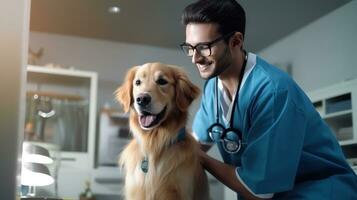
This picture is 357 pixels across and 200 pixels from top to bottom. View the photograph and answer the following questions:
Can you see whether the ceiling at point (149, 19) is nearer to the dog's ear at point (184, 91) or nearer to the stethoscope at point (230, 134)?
the dog's ear at point (184, 91)

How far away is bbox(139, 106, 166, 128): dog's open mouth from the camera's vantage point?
3.71 feet

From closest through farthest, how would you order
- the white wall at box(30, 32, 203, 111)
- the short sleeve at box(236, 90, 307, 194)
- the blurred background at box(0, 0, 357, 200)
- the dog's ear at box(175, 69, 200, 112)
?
1. the short sleeve at box(236, 90, 307, 194)
2. the dog's ear at box(175, 69, 200, 112)
3. the blurred background at box(0, 0, 357, 200)
4. the white wall at box(30, 32, 203, 111)

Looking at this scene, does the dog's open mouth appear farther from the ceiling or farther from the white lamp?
the ceiling

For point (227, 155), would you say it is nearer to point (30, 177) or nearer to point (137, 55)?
point (30, 177)

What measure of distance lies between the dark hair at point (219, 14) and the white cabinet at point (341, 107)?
4.76 ft

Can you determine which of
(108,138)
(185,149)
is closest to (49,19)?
(108,138)

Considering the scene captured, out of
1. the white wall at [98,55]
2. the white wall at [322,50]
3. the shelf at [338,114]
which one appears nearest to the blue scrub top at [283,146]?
the shelf at [338,114]

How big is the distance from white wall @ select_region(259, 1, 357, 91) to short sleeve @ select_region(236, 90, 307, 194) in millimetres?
1498

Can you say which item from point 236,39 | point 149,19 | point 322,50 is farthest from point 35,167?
point 322,50

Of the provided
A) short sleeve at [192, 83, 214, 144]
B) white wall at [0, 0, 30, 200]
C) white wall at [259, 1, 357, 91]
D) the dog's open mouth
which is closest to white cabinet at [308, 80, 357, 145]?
white wall at [259, 1, 357, 91]

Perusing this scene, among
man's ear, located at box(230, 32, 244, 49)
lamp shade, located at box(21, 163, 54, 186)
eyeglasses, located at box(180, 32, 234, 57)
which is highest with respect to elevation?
man's ear, located at box(230, 32, 244, 49)

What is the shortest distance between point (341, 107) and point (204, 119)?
1357 millimetres

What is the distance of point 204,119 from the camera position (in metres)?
1.28

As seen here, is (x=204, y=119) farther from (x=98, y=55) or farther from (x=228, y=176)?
(x=98, y=55)
